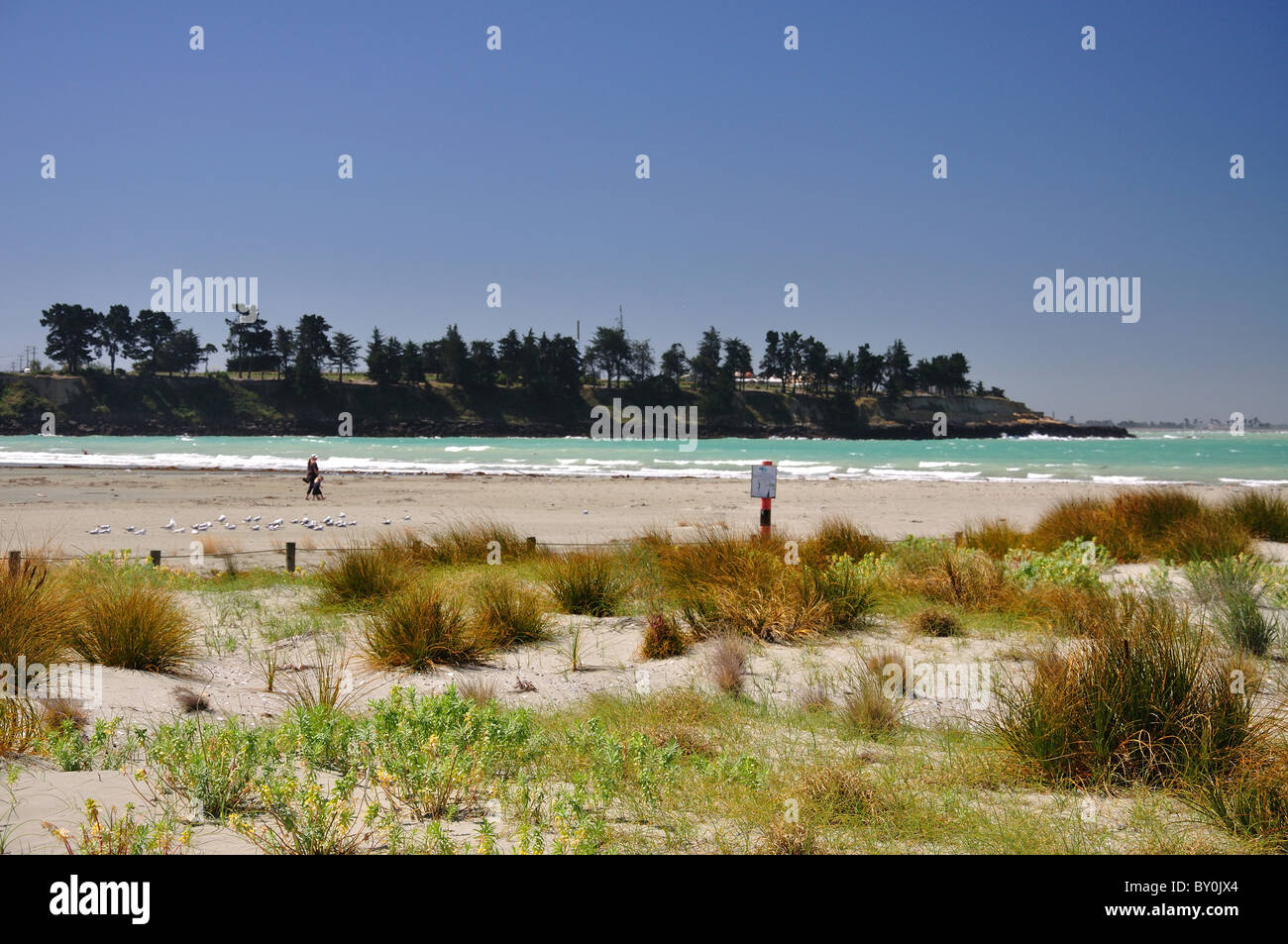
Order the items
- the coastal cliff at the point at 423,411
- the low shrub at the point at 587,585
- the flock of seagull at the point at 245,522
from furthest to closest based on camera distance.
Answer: the coastal cliff at the point at 423,411 < the flock of seagull at the point at 245,522 < the low shrub at the point at 587,585

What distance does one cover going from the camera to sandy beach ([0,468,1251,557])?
55.0 ft

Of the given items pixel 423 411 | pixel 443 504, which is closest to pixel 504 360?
pixel 423 411

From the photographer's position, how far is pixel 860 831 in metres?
3.44

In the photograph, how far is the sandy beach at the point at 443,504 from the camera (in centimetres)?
1675

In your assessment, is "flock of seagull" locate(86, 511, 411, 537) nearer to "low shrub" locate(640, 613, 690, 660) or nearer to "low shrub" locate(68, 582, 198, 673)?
"low shrub" locate(68, 582, 198, 673)

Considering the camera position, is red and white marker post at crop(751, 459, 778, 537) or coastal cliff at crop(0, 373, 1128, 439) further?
coastal cliff at crop(0, 373, 1128, 439)

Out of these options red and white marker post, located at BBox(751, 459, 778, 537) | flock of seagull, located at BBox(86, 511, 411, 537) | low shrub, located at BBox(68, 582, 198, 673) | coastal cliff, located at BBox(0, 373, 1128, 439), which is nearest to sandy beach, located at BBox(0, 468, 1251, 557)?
flock of seagull, located at BBox(86, 511, 411, 537)

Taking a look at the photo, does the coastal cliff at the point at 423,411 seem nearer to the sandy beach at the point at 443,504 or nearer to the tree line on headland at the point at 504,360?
the tree line on headland at the point at 504,360

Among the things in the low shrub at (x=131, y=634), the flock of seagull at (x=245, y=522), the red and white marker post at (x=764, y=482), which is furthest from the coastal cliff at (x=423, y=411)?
the low shrub at (x=131, y=634)

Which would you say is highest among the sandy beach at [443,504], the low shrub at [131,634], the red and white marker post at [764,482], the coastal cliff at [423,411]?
the coastal cliff at [423,411]

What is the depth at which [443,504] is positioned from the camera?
2452 centimetres

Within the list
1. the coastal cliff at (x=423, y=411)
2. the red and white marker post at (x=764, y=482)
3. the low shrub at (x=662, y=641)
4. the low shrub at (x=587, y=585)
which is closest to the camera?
the low shrub at (x=662, y=641)

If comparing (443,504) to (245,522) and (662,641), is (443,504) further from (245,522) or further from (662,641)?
(662,641)

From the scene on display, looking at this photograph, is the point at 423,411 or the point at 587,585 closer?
the point at 587,585
